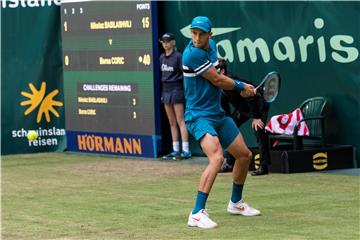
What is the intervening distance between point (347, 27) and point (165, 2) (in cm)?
389

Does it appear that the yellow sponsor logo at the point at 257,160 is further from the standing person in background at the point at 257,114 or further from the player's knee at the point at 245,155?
the player's knee at the point at 245,155

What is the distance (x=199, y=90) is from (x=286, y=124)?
4.88m

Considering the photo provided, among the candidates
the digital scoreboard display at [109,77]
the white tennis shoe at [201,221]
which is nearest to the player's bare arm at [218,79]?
the white tennis shoe at [201,221]

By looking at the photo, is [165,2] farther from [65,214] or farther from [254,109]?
[65,214]

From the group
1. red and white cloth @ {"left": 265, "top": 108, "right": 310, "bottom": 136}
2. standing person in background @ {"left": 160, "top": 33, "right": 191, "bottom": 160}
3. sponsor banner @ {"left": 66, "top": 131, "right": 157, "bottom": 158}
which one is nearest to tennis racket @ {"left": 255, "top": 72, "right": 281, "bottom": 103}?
red and white cloth @ {"left": 265, "top": 108, "right": 310, "bottom": 136}

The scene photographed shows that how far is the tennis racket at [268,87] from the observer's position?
10.2 metres

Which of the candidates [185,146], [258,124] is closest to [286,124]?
[258,124]

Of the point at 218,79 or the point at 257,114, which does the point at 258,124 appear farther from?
the point at 218,79

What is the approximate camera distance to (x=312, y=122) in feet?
47.6

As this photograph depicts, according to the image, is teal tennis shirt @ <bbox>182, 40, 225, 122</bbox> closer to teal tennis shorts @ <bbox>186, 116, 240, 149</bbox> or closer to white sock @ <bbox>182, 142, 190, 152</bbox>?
teal tennis shorts @ <bbox>186, 116, 240, 149</bbox>

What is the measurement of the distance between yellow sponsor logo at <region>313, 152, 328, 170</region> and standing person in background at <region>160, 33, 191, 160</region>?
113 inches

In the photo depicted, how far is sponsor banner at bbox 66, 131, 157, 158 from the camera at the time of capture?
16656 millimetres

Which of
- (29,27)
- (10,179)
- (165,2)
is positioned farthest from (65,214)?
(29,27)

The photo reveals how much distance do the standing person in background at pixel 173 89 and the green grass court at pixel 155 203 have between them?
463 mm
